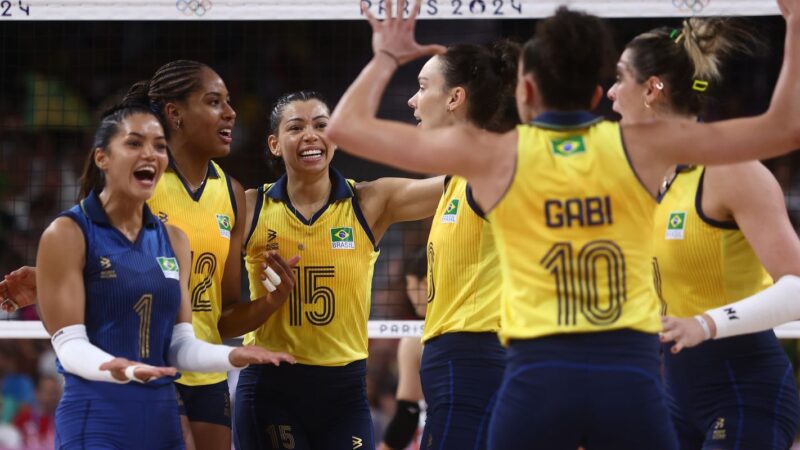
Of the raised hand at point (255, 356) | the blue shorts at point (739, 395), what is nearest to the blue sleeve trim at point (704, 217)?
the blue shorts at point (739, 395)

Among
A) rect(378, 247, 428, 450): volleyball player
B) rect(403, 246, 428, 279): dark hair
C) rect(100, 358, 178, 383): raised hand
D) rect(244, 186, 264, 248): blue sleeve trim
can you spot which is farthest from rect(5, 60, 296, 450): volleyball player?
rect(403, 246, 428, 279): dark hair

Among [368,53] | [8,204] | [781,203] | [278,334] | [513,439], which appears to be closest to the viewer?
[513,439]

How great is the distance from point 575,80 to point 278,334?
2374 mm

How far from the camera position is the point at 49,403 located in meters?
10.4

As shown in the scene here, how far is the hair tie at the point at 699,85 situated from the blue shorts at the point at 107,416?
8.10 feet

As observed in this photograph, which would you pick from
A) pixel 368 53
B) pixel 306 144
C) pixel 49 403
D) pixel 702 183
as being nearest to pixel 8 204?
pixel 49 403

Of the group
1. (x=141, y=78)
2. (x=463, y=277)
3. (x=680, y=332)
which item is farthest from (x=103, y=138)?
(x=141, y=78)

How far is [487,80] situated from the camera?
4.92 meters

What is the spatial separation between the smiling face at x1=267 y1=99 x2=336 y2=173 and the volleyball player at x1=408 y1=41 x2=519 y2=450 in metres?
0.65

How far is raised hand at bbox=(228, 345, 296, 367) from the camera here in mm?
4199

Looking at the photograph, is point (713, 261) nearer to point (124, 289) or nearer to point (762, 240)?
point (762, 240)

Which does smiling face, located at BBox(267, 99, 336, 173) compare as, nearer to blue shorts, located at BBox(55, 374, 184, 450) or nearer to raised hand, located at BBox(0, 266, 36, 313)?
raised hand, located at BBox(0, 266, 36, 313)

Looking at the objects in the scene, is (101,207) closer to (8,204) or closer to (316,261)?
(316,261)

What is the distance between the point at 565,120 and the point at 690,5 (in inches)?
146
